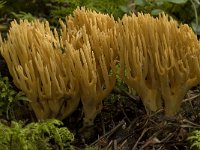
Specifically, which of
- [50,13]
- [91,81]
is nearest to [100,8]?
[50,13]

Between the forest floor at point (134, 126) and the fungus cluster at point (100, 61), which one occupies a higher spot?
the fungus cluster at point (100, 61)

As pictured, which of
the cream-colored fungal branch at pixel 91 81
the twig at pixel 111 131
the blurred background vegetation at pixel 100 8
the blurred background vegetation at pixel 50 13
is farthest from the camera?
the blurred background vegetation at pixel 100 8

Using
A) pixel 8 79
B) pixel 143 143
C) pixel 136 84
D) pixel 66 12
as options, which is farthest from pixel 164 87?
pixel 66 12

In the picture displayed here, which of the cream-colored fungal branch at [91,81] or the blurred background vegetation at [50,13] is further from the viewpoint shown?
the cream-colored fungal branch at [91,81]

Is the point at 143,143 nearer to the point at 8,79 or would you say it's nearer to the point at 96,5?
the point at 8,79

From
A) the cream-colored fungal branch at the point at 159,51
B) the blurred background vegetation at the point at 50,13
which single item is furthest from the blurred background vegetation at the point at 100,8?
the cream-colored fungal branch at the point at 159,51

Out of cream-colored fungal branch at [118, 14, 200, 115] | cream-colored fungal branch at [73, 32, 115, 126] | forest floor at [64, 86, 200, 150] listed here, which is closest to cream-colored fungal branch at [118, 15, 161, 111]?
cream-colored fungal branch at [118, 14, 200, 115]

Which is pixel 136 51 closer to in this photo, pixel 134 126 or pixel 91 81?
pixel 91 81

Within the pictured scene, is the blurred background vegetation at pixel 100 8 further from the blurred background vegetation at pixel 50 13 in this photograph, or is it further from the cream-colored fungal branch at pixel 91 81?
the cream-colored fungal branch at pixel 91 81
